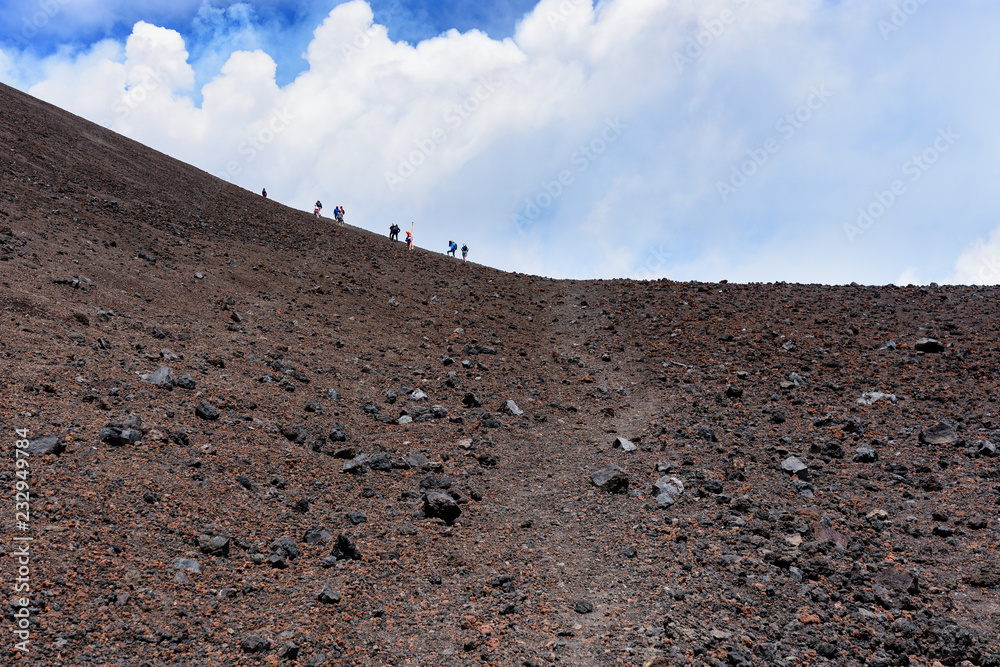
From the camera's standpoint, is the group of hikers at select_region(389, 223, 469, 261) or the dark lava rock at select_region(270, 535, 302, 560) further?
the group of hikers at select_region(389, 223, 469, 261)

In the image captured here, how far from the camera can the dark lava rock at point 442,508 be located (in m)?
10.0

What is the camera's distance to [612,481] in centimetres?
1116

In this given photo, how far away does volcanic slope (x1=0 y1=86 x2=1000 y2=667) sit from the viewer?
7023 mm

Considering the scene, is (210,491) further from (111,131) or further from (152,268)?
(111,131)

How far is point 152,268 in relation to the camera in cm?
1781

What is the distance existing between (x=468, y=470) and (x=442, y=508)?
178cm

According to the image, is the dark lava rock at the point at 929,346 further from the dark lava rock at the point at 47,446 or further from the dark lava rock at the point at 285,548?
the dark lava rock at the point at 47,446

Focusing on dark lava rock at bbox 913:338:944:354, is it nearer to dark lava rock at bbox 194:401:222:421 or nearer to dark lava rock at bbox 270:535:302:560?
dark lava rock at bbox 270:535:302:560

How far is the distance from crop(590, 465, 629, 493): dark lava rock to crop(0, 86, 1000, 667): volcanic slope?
5 cm

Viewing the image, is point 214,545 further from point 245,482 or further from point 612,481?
point 612,481

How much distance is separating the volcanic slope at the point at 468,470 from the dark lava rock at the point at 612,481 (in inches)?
2.0

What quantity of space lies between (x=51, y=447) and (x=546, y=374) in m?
12.0

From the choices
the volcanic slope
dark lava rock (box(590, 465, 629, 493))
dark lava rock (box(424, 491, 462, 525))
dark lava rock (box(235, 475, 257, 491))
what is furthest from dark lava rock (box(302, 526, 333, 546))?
dark lava rock (box(590, 465, 629, 493))

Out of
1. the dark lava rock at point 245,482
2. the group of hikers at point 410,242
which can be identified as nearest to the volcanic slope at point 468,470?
the dark lava rock at point 245,482
